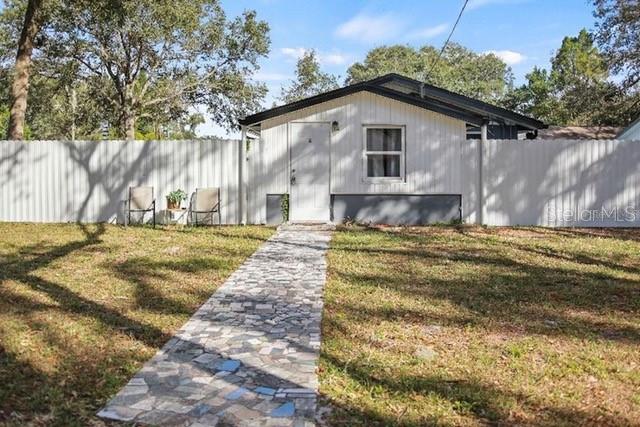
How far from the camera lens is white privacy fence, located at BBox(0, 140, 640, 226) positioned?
1208cm

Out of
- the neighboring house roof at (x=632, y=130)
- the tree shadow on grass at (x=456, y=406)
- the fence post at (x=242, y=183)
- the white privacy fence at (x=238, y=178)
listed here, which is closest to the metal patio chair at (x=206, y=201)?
the white privacy fence at (x=238, y=178)

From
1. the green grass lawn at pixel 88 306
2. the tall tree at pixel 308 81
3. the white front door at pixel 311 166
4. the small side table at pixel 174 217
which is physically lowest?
the green grass lawn at pixel 88 306

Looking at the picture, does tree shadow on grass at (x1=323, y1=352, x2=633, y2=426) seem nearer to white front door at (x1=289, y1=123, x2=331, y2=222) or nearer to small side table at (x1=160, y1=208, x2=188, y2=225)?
white front door at (x1=289, y1=123, x2=331, y2=222)

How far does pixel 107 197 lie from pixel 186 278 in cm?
668

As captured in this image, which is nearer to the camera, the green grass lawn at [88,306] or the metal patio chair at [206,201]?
the green grass lawn at [88,306]

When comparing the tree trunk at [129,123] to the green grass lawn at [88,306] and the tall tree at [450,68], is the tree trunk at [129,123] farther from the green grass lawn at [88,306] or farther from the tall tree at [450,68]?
the tall tree at [450,68]

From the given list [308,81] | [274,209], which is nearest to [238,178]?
[274,209]

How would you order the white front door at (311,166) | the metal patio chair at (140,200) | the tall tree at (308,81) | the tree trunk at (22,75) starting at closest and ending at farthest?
the metal patio chair at (140,200) → the white front door at (311,166) → the tree trunk at (22,75) → the tall tree at (308,81)

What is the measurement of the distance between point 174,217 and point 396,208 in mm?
4776

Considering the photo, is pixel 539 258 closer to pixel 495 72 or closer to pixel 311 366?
pixel 311 366

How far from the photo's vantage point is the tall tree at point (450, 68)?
142ft

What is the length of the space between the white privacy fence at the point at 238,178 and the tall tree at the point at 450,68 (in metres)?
29.1

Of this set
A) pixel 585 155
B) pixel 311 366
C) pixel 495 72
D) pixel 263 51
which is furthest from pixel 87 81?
pixel 495 72

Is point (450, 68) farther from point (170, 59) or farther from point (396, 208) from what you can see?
point (396, 208)
